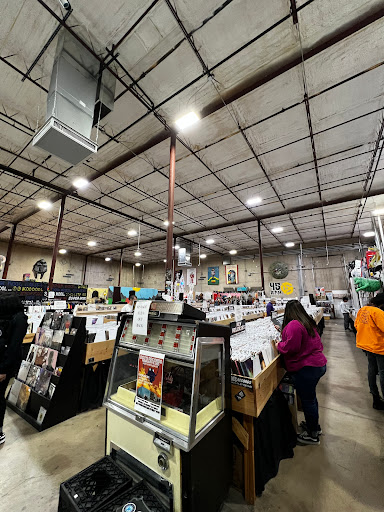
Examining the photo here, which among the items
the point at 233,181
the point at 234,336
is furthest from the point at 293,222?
the point at 234,336

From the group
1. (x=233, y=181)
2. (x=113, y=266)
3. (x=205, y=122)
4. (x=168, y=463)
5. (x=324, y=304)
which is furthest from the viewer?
(x=113, y=266)

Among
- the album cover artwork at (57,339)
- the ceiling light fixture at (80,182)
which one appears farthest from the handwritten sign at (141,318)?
the ceiling light fixture at (80,182)

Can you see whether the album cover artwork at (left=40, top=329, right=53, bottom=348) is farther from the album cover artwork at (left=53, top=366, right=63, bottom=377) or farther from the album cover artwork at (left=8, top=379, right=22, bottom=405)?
the album cover artwork at (left=8, top=379, right=22, bottom=405)

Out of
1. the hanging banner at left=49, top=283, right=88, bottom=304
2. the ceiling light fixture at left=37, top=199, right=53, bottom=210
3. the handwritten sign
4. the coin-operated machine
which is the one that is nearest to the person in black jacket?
the coin-operated machine

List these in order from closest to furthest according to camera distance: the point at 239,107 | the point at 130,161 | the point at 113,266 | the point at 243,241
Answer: the point at 239,107 → the point at 130,161 → the point at 243,241 → the point at 113,266

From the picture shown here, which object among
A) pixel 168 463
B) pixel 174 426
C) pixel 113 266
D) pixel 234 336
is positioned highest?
pixel 113 266

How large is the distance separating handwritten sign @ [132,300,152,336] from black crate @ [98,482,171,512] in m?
0.89

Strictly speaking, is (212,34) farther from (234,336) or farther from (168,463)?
Result: (168,463)

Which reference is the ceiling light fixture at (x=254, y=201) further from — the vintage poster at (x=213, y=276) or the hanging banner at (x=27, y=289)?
the vintage poster at (x=213, y=276)

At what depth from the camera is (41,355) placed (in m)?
2.96

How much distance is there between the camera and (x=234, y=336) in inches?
102

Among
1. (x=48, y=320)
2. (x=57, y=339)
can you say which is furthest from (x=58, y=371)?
(x=48, y=320)

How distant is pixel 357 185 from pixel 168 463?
9.41m

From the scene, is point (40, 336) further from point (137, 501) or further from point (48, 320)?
point (137, 501)
